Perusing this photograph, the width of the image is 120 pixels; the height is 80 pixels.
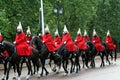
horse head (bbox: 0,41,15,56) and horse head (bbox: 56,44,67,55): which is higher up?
horse head (bbox: 0,41,15,56)

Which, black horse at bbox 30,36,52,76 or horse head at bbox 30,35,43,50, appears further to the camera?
black horse at bbox 30,36,52,76

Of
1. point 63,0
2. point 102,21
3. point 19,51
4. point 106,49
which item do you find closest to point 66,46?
point 19,51

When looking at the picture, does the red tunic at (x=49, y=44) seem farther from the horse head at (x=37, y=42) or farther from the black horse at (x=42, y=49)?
the horse head at (x=37, y=42)

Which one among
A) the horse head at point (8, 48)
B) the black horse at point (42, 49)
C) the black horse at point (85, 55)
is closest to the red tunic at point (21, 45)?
the horse head at point (8, 48)

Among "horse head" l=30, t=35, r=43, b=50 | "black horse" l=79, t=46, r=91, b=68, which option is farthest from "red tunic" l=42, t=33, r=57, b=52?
"black horse" l=79, t=46, r=91, b=68

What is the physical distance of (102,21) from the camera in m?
59.8

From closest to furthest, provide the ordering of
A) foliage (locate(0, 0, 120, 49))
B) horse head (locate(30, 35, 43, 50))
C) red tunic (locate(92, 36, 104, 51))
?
1. horse head (locate(30, 35, 43, 50))
2. red tunic (locate(92, 36, 104, 51))
3. foliage (locate(0, 0, 120, 49))

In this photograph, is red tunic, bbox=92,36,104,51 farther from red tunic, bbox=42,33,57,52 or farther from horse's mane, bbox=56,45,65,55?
red tunic, bbox=42,33,57,52

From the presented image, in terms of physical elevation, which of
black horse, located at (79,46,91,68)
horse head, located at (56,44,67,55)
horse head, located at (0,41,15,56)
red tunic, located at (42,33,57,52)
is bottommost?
black horse, located at (79,46,91,68)

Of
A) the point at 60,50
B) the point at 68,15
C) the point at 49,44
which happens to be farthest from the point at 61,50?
the point at 68,15

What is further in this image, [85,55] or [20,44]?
[85,55]

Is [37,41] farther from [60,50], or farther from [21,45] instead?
[21,45]

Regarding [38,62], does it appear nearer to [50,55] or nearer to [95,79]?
[50,55]

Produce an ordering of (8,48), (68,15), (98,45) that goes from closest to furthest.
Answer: (8,48)
(98,45)
(68,15)
